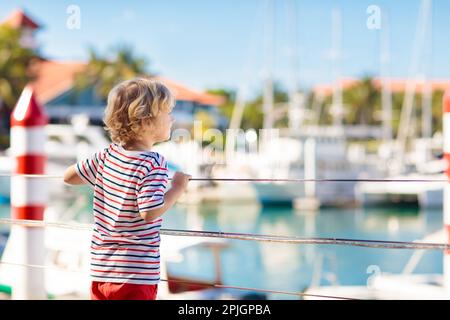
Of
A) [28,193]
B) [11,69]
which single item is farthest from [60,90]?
[28,193]

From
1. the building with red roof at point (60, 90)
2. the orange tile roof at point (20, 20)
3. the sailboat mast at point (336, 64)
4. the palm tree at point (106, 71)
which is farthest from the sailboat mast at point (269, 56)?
the orange tile roof at point (20, 20)

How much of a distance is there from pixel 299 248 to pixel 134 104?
47.4 feet

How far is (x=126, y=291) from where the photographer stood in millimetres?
1893

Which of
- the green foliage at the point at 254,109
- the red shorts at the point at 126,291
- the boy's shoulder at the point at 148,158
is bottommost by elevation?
the red shorts at the point at 126,291

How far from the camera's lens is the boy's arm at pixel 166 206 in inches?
71.2

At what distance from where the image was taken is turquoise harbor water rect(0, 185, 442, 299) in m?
11.8

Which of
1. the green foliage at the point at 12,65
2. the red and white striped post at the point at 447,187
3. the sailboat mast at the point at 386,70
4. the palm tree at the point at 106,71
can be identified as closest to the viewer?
the red and white striped post at the point at 447,187

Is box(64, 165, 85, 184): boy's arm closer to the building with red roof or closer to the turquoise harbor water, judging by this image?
the turquoise harbor water

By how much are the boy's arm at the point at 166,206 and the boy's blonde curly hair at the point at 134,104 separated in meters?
0.19

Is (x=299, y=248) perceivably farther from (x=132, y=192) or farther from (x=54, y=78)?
(x=54, y=78)

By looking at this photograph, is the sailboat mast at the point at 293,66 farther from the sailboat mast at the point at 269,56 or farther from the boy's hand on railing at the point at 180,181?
the boy's hand on railing at the point at 180,181

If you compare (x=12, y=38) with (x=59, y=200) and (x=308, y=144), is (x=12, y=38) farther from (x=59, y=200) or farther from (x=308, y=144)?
(x=308, y=144)
